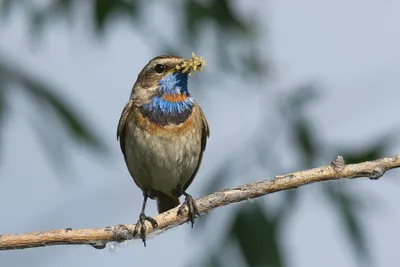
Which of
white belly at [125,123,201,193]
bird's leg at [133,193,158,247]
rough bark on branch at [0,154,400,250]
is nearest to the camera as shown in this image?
rough bark on branch at [0,154,400,250]

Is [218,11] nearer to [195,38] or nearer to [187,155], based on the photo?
[195,38]

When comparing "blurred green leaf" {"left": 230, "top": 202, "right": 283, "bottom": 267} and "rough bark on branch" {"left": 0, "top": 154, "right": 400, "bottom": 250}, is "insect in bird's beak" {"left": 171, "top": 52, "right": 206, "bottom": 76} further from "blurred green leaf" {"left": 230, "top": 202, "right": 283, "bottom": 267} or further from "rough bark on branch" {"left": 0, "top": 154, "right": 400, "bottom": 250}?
"rough bark on branch" {"left": 0, "top": 154, "right": 400, "bottom": 250}

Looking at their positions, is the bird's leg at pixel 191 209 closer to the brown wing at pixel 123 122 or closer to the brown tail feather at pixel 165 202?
the brown wing at pixel 123 122

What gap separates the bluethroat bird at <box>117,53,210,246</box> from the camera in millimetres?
6488

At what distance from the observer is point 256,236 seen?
251 inches

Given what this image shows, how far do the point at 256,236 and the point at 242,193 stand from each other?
5.01ft

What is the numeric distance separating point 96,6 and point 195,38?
2.24ft

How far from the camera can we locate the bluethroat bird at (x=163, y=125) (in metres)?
6.49

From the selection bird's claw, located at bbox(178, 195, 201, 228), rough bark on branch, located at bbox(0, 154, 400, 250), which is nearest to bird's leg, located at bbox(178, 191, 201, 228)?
bird's claw, located at bbox(178, 195, 201, 228)

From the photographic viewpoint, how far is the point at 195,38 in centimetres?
704

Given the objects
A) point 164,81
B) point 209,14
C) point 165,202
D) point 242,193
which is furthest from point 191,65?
point 242,193

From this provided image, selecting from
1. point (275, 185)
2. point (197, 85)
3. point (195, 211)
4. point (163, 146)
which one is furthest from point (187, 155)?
point (275, 185)

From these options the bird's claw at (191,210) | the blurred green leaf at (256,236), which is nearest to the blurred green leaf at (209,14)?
the blurred green leaf at (256,236)

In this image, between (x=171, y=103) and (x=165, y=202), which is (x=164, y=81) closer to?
(x=171, y=103)
